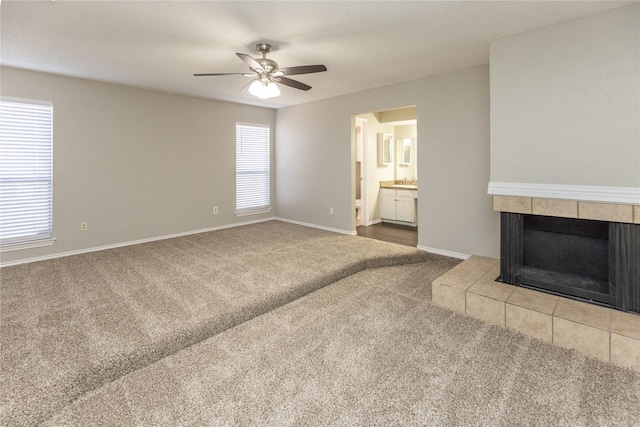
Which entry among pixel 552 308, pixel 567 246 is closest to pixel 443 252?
pixel 567 246

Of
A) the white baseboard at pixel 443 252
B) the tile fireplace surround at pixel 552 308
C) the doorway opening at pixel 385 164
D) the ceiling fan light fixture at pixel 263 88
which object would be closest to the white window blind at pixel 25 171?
the ceiling fan light fixture at pixel 263 88

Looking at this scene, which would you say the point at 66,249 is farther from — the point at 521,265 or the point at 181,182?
the point at 521,265

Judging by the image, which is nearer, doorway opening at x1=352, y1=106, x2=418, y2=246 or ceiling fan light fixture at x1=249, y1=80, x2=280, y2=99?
ceiling fan light fixture at x1=249, y1=80, x2=280, y2=99

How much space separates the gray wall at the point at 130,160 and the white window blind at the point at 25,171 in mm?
112

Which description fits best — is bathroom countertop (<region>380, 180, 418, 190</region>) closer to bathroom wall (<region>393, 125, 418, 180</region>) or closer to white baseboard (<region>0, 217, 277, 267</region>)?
bathroom wall (<region>393, 125, 418, 180</region>)

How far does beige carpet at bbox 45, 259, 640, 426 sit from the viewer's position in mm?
1622

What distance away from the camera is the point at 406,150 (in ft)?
22.5

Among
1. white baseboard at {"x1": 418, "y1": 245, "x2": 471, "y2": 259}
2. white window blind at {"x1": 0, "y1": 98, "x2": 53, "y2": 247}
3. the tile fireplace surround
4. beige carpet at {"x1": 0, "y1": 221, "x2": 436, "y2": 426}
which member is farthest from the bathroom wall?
white window blind at {"x1": 0, "y1": 98, "x2": 53, "y2": 247}

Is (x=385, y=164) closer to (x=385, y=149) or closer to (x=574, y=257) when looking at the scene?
(x=385, y=149)

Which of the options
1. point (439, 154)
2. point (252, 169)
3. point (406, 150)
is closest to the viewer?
point (439, 154)

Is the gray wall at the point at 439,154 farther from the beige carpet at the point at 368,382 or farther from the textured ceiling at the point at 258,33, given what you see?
the beige carpet at the point at 368,382

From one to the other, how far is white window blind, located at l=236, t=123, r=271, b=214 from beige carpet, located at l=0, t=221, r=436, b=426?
1581 mm

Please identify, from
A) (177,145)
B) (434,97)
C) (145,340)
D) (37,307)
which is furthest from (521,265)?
(177,145)

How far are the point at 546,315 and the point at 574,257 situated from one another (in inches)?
28.6
